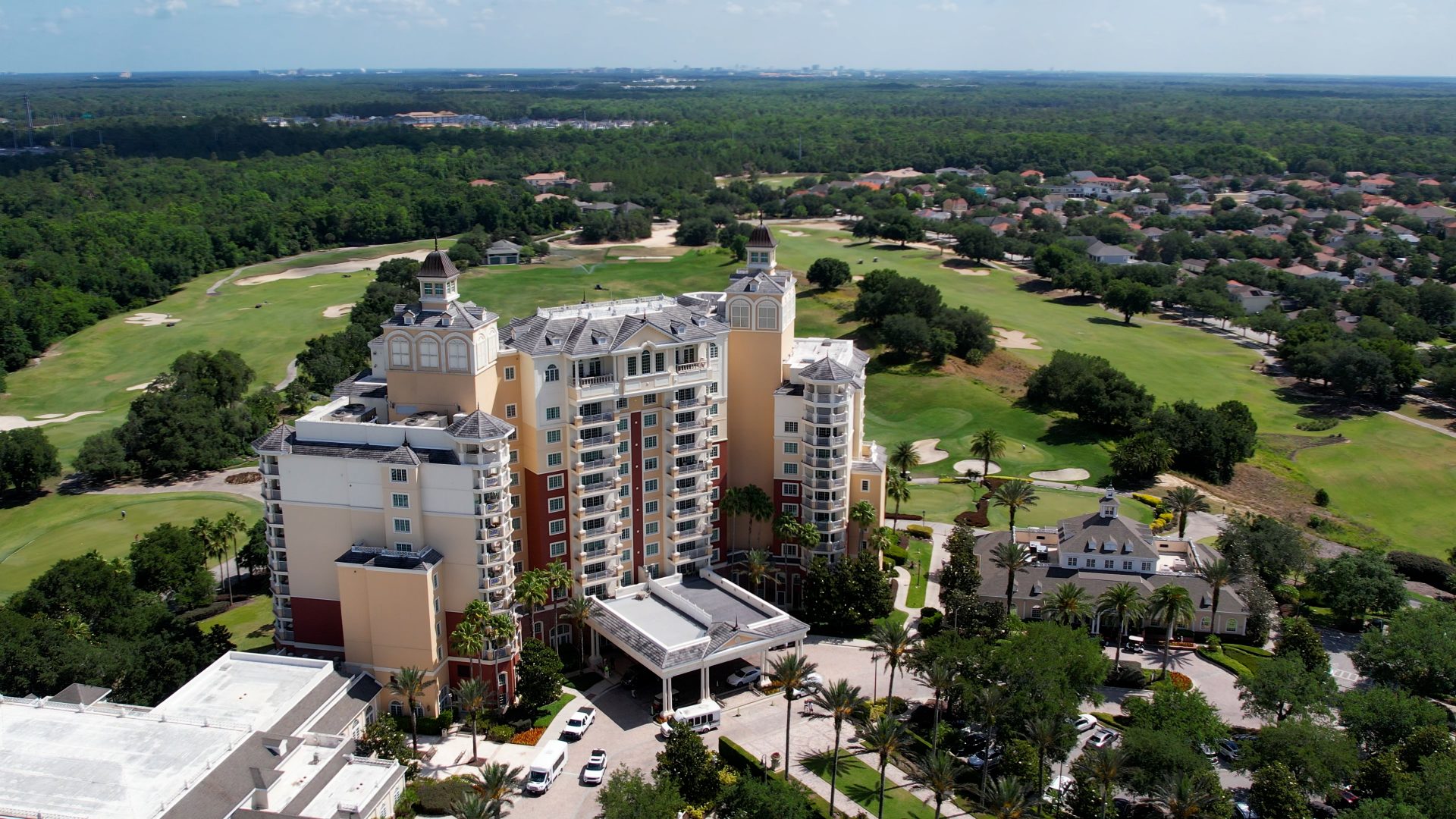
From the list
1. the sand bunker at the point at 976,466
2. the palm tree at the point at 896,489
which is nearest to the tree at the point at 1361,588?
the palm tree at the point at 896,489

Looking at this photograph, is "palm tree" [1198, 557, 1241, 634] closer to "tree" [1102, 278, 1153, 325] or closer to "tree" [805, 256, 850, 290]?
"tree" [1102, 278, 1153, 325]

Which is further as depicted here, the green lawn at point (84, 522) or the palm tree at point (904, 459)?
the palm tree at point (904, 459)

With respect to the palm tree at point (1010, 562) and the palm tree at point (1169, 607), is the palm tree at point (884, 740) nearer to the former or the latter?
the palm tree at point (1010, 562)

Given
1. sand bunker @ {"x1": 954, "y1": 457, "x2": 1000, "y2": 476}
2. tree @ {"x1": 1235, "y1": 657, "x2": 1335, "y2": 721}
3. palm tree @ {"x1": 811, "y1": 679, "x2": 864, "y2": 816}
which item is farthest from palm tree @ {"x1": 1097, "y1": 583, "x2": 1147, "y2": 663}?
sand bunker @ {"x1": 954, "y1": 457, "x2": 1000, "y2": 476}

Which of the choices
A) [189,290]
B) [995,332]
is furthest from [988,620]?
[189,290]

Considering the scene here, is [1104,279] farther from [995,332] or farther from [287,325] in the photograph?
[287,325]
